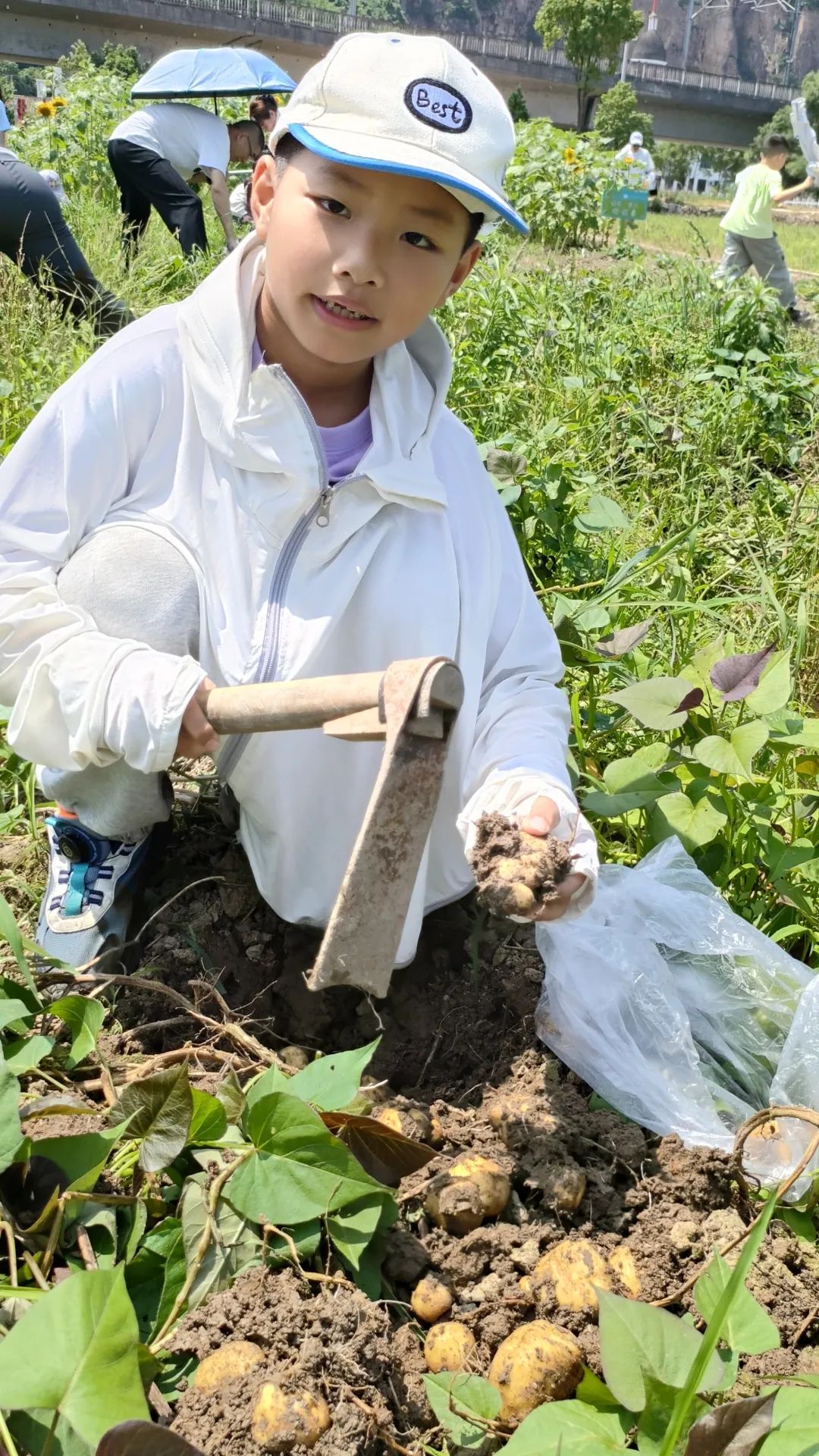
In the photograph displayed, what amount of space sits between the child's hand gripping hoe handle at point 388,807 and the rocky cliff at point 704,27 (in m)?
127

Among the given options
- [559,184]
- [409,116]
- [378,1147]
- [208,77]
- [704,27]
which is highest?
[704,27]

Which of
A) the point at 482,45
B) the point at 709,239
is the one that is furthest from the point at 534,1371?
the point at 482,45

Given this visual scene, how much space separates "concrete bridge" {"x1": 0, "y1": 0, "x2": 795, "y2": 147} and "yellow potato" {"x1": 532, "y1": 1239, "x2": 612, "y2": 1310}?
41.7 m

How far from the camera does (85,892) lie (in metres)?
1.82

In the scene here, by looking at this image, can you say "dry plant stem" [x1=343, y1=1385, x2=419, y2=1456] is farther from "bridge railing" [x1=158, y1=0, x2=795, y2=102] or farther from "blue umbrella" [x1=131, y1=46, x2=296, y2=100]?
"bridge railing" [x1=158, y1=0, x2=795, y2=102]

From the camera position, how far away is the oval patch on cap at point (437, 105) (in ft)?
4.79

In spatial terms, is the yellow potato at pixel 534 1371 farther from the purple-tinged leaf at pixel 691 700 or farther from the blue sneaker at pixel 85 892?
the purple-tinged leaf at pixel 691 700

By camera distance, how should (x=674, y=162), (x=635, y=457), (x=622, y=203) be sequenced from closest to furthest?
(x=635, y=457) < (x=622, y=203) < (x=674, y=162)

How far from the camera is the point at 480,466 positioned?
1.89 metres

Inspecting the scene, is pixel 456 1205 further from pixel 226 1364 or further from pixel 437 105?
pixel 437 105

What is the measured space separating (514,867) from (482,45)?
58.2 metres

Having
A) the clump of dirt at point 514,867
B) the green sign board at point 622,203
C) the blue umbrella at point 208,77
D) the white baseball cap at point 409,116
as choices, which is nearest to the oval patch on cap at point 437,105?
the white baseball cap at point 409,116

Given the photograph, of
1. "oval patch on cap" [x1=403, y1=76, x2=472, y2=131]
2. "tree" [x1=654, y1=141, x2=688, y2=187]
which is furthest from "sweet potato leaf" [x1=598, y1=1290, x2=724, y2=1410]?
"tree" [x1=654, y1=141, x2=688, y2=187]

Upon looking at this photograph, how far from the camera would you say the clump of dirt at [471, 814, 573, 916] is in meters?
1.41
